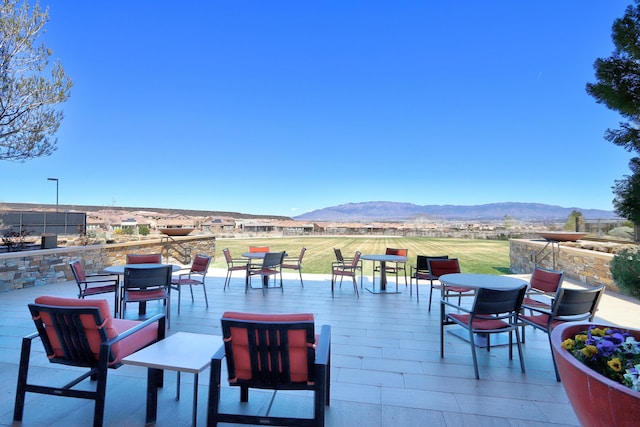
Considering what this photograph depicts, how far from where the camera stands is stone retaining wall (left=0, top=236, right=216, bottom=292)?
17.3 feet

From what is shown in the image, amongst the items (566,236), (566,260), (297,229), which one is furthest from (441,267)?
(297,229)

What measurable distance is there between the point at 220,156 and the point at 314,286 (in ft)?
121

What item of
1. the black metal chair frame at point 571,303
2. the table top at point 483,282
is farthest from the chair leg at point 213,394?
the black metal chair frame at point 571,303

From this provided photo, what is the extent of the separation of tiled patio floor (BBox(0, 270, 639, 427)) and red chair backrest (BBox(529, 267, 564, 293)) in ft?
1.72

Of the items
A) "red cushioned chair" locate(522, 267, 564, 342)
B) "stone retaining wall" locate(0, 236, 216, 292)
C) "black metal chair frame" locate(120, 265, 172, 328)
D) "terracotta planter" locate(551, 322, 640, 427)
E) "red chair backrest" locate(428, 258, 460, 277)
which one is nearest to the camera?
"terracotta planter" locate(551, 322, 640, 427)

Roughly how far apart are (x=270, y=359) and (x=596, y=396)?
4.23ft

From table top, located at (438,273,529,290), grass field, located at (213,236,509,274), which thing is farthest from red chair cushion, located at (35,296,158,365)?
grass field, located at (213,236,509,274)

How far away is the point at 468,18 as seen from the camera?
10.4m

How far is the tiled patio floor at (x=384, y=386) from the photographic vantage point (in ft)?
5.87

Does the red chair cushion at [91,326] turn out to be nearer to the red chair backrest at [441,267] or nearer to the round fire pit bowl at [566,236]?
the red chair backrest at [441,267]

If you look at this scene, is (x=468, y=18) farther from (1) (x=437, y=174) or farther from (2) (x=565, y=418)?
(1) (x=437, y=174)

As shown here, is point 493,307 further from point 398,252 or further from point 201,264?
point 201,264

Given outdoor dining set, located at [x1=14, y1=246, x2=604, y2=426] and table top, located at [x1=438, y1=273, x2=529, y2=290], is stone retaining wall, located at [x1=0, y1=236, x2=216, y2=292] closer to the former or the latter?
outdoor dining set, located at [x1=14, y1=246, x2=604, y2=426]

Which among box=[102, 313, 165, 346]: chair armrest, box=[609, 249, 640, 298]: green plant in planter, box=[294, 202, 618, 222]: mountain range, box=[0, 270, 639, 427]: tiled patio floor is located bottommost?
box=[0, 270, 639, 427]: tiled patio floor
